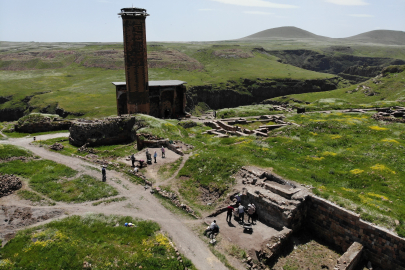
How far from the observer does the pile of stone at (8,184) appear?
22938 mm

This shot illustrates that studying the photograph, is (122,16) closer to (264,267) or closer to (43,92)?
(264,267)

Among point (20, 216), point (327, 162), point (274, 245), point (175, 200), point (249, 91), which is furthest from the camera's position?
point (249, 91)

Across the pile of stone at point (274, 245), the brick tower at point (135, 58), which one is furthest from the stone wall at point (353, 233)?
the brick tower at point (135, 58)

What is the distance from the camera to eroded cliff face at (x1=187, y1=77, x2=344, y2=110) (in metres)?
111

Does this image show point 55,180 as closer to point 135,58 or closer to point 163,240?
point 163,240

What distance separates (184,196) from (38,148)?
23.2 meters

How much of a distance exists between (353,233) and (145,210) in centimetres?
1440

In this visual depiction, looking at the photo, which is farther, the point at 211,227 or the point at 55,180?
the point at 55,180

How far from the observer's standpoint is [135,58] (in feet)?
155

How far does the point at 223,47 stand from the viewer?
19538 cm

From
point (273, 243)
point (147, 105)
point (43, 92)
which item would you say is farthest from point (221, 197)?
point (43, 92)

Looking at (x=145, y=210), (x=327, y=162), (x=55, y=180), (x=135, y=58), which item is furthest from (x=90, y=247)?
(x=135, y=58)

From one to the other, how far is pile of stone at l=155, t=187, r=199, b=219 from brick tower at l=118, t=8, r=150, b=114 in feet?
93.9

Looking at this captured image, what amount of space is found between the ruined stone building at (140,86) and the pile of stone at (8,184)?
88.7ft
